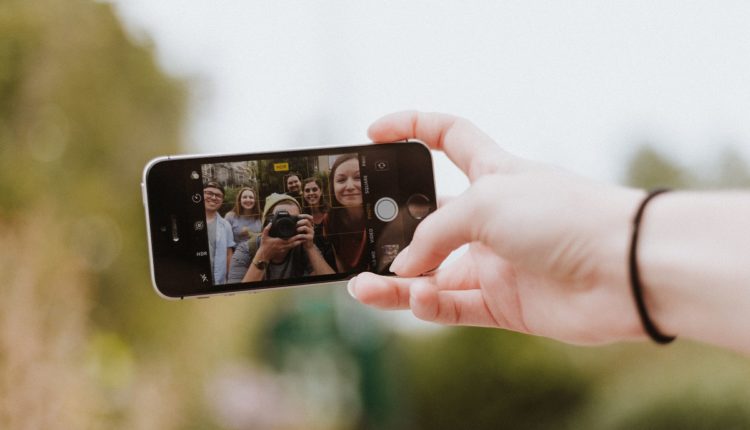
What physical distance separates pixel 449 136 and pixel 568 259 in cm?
29

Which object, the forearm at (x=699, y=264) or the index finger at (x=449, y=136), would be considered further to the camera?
the index finger at (x=449, y=136)

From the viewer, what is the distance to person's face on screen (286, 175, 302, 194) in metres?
0.86

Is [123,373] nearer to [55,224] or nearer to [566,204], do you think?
[55,224]

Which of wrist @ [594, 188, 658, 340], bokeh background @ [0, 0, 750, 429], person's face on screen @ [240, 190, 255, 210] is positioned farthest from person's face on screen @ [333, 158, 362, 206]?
bokeh background @ [0, 0, 750, 429]

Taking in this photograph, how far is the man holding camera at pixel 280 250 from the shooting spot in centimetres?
84

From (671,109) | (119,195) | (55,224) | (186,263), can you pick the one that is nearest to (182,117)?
(119,195)

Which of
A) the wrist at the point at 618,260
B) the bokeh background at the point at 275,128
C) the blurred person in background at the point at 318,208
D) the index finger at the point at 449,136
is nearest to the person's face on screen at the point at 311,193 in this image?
the blurred person in background at the point at 318,208

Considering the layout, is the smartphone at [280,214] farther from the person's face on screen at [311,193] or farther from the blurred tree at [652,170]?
the blurred tree at [652,170]

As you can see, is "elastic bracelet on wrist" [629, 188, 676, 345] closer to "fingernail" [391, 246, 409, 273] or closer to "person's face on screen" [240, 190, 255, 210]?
"fingernail" [391, 246, 409, 273]

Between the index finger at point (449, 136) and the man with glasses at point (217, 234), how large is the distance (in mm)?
230

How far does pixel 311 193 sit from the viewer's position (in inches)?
34.2

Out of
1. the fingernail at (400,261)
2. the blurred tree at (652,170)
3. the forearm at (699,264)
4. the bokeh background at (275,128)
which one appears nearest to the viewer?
the forearm at (699,264)

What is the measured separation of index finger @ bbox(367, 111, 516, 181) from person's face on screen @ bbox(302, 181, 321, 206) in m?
0.11

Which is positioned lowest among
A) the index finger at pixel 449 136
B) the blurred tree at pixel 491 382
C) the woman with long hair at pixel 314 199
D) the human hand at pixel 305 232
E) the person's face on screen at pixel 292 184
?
the blurred tree at pixel 491 382
